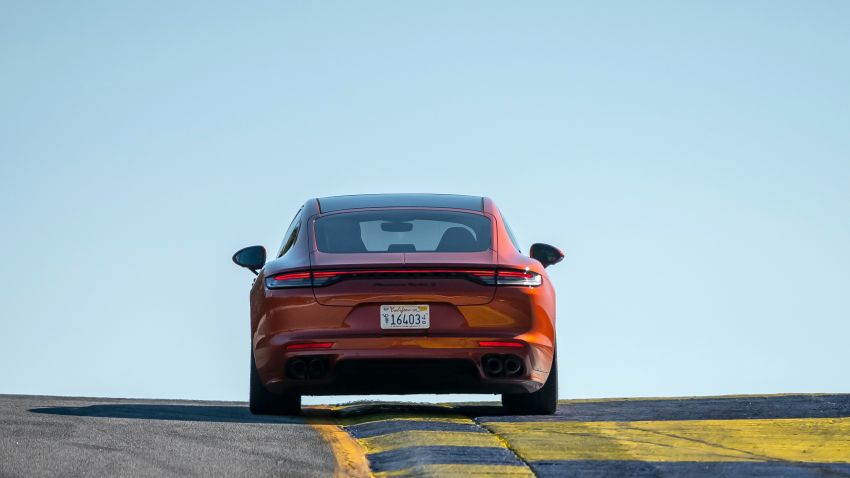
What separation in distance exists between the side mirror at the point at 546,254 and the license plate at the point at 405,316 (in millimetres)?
1548

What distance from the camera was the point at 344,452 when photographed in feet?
27.9

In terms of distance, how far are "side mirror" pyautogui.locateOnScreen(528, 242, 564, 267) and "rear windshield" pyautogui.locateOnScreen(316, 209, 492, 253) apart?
0.60 m

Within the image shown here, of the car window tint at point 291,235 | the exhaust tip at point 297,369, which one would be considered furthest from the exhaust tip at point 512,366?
the car window tint at point 291,235

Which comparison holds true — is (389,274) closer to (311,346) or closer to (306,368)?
(311,346)

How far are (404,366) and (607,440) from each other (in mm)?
1878

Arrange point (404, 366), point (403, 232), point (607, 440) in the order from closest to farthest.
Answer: point (607, 440) < point (404, 366) < point (403, 232)

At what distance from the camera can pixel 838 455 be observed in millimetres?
8305

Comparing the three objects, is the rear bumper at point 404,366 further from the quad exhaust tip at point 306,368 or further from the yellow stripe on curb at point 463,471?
the yellow stripe on curb at point 463,471

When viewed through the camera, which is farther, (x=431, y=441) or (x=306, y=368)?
(x=306, y=368)

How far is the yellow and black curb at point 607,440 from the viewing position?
7.61 meters

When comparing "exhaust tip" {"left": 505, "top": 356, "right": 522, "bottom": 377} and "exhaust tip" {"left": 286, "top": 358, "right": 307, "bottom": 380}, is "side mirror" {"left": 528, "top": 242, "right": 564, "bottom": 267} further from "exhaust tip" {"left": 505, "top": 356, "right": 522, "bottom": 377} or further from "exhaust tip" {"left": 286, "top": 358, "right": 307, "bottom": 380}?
"exhaust tip" {"left": 286, "top": 358, "right": 307, "bottom": 380}

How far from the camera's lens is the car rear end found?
10297 mm

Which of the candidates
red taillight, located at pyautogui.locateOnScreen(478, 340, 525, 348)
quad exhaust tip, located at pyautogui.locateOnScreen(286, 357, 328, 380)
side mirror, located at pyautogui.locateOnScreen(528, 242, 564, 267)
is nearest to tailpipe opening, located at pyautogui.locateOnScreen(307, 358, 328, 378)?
quad exhaust tip, located at pyautogui.locateOnScreen(286, 357, 328, 380)

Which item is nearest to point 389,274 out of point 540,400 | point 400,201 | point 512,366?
point 512,366
